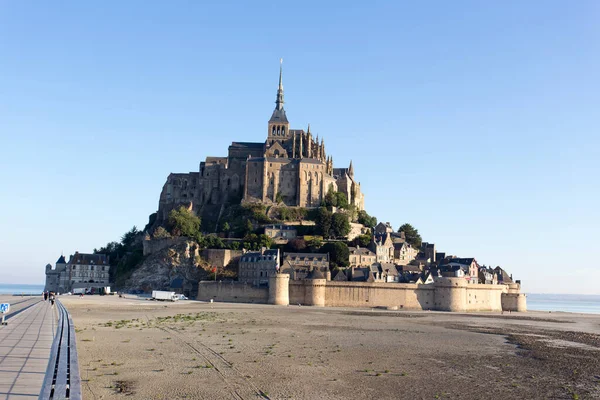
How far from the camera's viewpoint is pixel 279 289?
62719 millimetres

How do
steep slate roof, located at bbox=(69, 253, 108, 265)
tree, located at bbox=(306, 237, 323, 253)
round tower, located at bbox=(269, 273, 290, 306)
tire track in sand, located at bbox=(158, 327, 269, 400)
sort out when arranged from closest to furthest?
1. tire track in sand, located at bbox=(158, 327, 269, 400)
2. round tower, located at bbox=(269, 273, 290, 306)
3. tree, located at bbox=(306, 237, 323, 253)
4. steep slate roof, located at bbox=(69, 253, 108, 265)

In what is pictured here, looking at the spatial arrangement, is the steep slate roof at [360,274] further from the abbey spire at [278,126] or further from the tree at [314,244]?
the abbey spire at [278,126]

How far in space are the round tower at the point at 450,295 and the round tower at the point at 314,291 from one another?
44.1 feet

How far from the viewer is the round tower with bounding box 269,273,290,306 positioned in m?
62.6

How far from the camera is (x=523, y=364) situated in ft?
85.4

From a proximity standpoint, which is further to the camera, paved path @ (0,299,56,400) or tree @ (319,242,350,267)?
tree @ (319,242,350,267)

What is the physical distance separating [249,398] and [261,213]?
211 ft

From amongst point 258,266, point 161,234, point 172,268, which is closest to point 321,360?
point 258,266

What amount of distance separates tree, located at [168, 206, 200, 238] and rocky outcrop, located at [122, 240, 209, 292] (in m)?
3.46

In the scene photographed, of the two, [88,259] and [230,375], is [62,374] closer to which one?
[230,375]

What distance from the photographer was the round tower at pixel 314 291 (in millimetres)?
63219

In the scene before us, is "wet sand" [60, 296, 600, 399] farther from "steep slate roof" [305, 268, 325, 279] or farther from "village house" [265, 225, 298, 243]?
"village house" [265, 225, 298, 243]

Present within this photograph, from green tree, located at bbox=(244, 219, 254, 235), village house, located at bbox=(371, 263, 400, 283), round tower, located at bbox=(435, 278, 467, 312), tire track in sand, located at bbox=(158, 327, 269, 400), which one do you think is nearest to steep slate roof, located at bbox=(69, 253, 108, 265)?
green tree, located at bbox=(244, 219, 254, 235)

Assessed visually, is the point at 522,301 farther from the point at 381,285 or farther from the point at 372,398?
the point at 372,398
